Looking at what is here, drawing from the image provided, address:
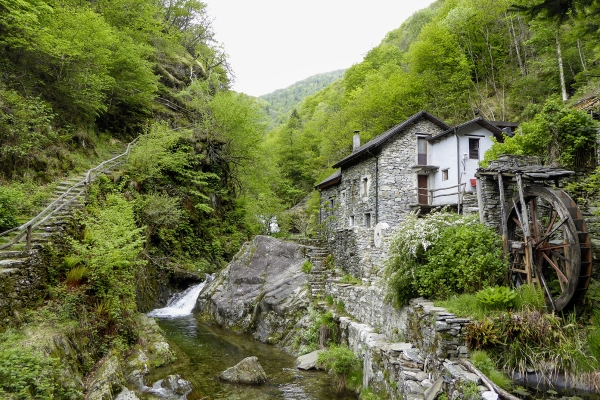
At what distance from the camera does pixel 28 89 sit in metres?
13.9

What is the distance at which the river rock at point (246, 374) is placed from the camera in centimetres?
952

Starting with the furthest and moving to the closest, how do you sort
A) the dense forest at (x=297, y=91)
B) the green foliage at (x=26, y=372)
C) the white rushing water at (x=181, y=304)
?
the dense forest at (x=297, y=91) < the white rushing water at (x=181, y=304) < the green foliage at (x=26, y=372)

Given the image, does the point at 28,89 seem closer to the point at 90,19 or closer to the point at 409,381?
the point at 90,19

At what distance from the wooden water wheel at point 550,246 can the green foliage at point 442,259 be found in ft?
1.98

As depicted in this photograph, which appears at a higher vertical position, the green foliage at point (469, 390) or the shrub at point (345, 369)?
the green foliage at point (469, 390)

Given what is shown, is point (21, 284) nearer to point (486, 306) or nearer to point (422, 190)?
point (486, 306)

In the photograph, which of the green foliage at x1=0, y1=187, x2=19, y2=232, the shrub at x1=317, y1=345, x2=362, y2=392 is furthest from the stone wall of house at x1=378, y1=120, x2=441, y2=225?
the green foliage at x1=0, y1=187, x2=19, y2=232

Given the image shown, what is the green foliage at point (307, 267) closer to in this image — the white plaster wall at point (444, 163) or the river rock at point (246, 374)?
the river rock at point (246, 374)

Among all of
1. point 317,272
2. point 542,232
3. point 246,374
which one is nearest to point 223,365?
point 246,374

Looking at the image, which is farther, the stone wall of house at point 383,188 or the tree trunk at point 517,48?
the tree trunk at point 517,48

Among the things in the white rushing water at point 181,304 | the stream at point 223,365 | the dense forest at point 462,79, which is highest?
the dense forest at point 462,79

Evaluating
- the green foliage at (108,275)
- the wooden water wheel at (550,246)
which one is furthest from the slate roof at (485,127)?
the green foliage at (108,275)

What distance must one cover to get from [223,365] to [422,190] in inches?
552

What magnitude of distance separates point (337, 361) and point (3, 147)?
12.5 metres
